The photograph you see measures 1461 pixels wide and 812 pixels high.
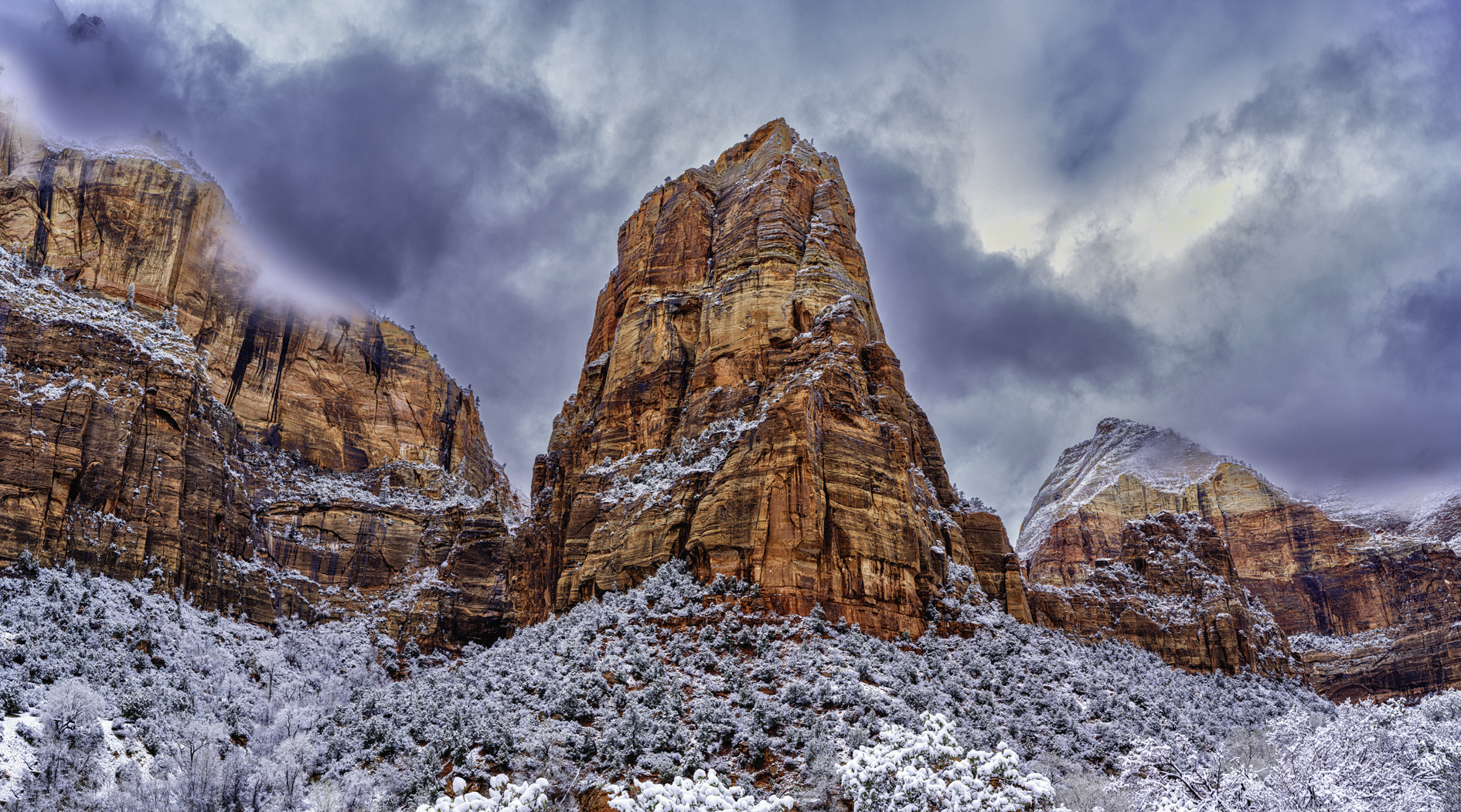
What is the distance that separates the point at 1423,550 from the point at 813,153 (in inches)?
3531

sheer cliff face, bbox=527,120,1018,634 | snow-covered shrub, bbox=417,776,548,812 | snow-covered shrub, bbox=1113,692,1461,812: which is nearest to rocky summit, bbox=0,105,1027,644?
sheer cliff face, bbox=527,120,1018,634

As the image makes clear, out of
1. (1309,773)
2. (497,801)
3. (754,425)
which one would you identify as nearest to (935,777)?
(1309,773)

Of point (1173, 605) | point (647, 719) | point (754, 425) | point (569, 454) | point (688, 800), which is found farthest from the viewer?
point (1173, 605)

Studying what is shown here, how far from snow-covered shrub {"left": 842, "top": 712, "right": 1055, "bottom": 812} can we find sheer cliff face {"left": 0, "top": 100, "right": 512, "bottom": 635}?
52.2m

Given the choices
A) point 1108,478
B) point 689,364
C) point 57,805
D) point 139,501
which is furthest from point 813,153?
point 1108,478

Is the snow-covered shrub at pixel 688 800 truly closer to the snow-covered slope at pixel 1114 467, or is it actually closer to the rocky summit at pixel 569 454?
the rocky summit at pixel 569 454

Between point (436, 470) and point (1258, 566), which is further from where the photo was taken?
point (1258, 566)

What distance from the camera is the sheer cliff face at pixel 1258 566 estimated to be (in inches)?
3113

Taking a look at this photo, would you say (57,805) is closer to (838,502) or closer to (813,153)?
(838,502)

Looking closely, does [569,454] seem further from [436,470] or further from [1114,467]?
[1114,467]

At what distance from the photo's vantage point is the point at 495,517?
8350cm

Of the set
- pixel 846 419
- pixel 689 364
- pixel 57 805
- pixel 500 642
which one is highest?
pixel 689 364

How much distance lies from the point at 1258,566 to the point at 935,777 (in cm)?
12187

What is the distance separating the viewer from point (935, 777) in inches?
1030
